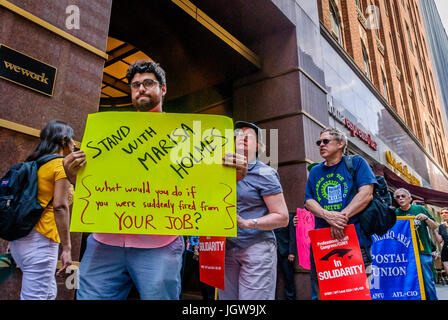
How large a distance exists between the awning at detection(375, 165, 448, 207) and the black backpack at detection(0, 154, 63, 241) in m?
12.5

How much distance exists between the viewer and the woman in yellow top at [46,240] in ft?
6.87

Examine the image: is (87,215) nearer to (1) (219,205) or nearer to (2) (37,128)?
(1) (219,205)

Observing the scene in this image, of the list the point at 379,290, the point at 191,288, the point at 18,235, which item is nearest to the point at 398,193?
the point at 379,290

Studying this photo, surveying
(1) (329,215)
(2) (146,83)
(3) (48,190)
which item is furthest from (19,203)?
(1) (329,215)

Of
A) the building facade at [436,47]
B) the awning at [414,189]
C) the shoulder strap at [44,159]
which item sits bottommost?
the shoulder strap at [44,159]

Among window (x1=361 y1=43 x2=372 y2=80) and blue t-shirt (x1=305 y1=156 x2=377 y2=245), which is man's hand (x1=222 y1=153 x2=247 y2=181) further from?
window (x1=361 y1=43 x2=372 y2=80)

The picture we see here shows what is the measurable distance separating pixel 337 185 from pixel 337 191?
0.06 metres

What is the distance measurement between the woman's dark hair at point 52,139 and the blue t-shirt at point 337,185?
2.23 metres

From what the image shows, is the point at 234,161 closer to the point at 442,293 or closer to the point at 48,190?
the point at 48,190

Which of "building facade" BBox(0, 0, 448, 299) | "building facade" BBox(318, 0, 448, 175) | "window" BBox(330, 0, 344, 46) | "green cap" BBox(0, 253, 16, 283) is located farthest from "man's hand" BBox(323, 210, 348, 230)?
"window" BBox(330, 0, 344, 46)

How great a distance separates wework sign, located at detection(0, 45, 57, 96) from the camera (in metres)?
2.83

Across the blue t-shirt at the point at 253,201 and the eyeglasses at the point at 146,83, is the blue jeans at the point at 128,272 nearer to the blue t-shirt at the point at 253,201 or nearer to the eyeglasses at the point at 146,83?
the blue t-shirt at the point at 253,201

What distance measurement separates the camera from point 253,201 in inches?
90.2

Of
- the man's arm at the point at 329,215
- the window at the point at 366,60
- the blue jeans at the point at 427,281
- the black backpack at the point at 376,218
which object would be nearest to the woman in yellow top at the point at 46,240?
the man's arm at the point at 329,215
